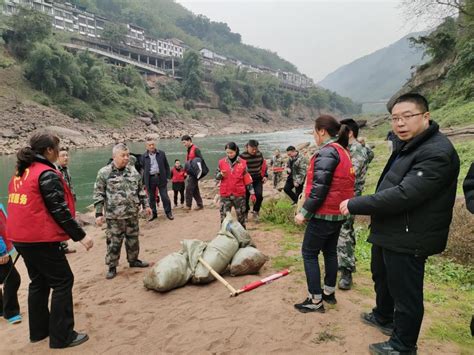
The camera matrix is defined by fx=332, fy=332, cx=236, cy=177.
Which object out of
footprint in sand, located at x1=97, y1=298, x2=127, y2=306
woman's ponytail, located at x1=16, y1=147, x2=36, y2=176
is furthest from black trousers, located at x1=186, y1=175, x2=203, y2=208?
woman's ponytail, located at x1=16, y1=147, x2=36, y2=176

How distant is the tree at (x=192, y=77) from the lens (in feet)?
248

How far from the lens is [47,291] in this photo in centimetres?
322

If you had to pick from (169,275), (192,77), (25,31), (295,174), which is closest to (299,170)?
(295,174)

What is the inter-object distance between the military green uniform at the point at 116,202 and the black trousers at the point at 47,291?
5.75ft

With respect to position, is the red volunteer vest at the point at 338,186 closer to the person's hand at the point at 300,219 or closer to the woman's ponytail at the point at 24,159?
the person's hand at the point at 300,219

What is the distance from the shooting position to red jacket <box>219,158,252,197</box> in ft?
19.9

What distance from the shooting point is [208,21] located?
159125 mm

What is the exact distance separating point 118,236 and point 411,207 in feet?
13.5

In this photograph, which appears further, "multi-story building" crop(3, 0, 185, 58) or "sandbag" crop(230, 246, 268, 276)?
"multi-story building" crop(3, 0, 185, 58)

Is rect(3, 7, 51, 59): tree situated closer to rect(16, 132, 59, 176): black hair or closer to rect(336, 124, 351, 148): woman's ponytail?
rect(16, 132, 59, 176): black hair

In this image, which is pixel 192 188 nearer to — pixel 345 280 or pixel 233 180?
pixel 233 180

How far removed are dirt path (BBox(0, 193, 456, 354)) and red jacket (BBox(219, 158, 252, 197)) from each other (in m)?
1.66

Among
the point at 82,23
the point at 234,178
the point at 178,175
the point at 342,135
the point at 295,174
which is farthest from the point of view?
the point at 82,23

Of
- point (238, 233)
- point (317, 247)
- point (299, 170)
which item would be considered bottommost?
point (238, 233)
